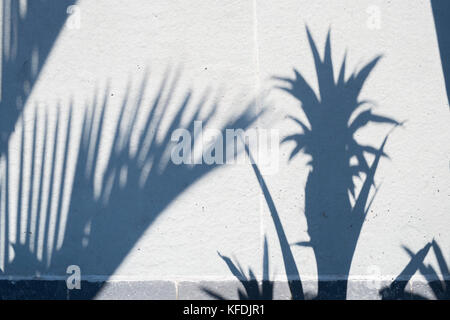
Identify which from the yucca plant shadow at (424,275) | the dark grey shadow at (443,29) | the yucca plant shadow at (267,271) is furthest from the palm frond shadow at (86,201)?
the dark grey shadow at (443,29)

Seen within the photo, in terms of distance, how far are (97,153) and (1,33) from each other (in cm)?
146

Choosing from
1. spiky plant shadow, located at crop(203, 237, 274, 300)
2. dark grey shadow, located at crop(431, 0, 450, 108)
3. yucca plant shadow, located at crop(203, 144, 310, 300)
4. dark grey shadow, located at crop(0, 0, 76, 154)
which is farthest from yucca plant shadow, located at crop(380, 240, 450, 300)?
dark grey shadow, located at crop(0, 0, 76, 154)

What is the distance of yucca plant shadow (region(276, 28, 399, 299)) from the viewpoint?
5555mm

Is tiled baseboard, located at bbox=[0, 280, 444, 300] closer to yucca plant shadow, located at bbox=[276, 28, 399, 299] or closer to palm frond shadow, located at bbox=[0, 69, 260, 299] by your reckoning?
palm frond shadow, located at bbox=[0, 69, 260, 299]

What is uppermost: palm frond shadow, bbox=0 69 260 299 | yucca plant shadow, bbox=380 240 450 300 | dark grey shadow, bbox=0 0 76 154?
dark grey shadow, bbox=0 0 76 154

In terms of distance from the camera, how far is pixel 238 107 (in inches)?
219

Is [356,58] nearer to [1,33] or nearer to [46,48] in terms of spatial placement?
[46,48]

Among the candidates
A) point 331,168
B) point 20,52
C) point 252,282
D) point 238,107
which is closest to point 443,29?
point 331,168

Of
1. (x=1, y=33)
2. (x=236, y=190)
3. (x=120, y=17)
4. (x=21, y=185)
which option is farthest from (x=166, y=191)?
(x=1, y=33)

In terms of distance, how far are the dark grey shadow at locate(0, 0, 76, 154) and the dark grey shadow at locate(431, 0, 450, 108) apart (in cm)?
348

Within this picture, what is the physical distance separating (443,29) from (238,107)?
2100 millimetres

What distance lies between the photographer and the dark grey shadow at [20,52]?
18.2 ft

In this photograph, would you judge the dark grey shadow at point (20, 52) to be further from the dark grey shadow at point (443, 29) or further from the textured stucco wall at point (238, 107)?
the dark grey shadow at point (443, 29)

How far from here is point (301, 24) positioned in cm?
557
